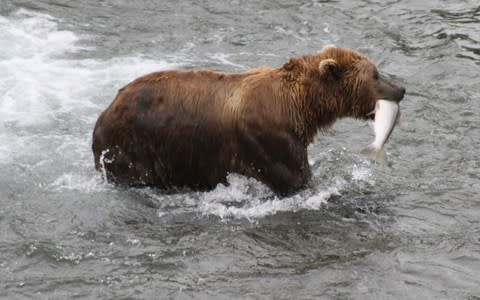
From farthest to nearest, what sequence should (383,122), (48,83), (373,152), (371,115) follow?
(48,83), (371,115), (383,122), (373,152)

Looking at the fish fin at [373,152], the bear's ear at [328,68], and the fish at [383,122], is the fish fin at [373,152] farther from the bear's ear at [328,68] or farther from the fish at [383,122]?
the bear's ear at [328,68]

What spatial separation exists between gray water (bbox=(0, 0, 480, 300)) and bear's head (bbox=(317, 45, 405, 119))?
1.01m

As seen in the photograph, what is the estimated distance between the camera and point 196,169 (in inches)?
316

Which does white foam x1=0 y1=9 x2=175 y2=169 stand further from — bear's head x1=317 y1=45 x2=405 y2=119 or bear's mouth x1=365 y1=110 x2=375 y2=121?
bear's mouth x1=365 y1=110 x2=375 y2=121

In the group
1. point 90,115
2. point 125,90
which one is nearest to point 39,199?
point 125,90

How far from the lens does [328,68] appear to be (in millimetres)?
7641

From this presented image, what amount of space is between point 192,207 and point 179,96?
3.46ft

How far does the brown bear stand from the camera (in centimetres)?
770

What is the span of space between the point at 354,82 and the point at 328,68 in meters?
0.31

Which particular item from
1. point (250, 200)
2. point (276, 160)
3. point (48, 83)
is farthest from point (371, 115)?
point (48, 83)

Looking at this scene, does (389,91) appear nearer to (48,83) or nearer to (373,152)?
(373,152)

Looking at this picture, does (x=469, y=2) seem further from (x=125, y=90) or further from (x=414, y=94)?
(x=125, y=90)

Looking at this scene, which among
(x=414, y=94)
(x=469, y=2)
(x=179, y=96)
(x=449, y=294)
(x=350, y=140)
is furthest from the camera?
(x=469, y=2)

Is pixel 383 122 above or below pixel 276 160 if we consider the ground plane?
above
